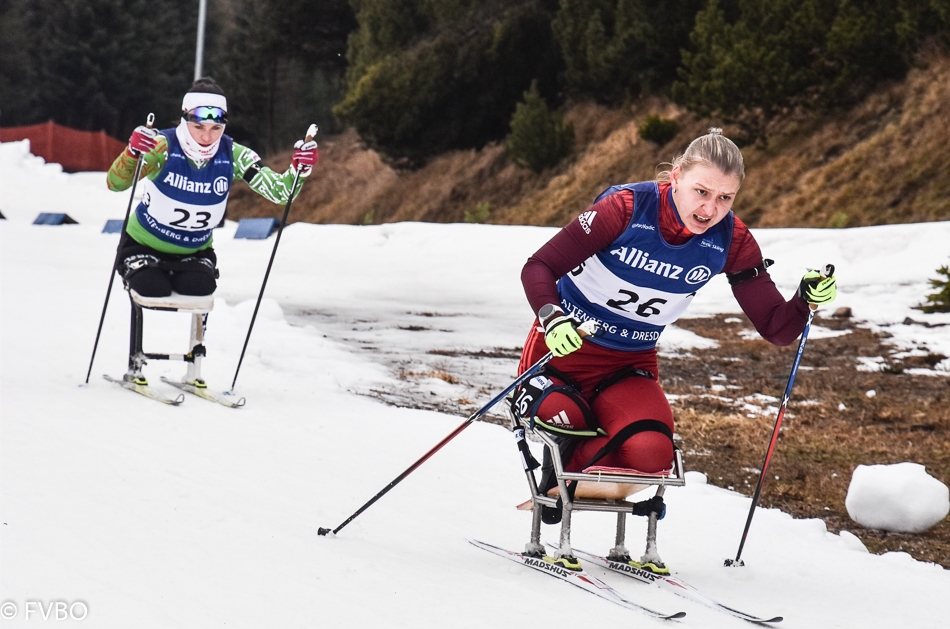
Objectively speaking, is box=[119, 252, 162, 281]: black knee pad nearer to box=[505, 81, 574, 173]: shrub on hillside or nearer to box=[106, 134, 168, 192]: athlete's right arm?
box=[106, 134, 168, 192]: athlete's right arm

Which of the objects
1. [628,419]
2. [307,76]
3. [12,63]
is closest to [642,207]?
[628,419]

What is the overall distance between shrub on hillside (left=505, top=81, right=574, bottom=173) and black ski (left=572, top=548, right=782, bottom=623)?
2280 cm

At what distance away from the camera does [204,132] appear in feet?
23.4

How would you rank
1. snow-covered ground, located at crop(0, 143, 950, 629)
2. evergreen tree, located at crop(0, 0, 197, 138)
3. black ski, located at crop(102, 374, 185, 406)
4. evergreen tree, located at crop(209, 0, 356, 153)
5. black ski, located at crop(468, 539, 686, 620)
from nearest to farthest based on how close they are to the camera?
1. snow-covered ground, located at crop(0, 143, 950, 629)
2. black ski, located at crop(468, 539, 686, 620)
3. black ski, located at crop(102, 374, 185, 406)
4. evergreen tree, located at crop(209, 0, 356, 153)
5. evergreen tree, located at crop(0, 0, 197, 138)

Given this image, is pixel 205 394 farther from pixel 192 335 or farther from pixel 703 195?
pixel 703 195

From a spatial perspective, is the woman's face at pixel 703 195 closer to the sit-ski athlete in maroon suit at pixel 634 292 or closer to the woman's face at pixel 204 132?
the sit-ski athlete in maroon suit at pixel 634 292

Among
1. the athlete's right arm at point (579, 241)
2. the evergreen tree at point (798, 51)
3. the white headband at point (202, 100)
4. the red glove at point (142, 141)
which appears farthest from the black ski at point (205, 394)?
the evergreen tree at point (798, 51)

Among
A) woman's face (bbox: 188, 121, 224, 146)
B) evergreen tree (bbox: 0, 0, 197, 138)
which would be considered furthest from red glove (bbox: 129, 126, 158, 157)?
evergreen tree (bbox: 0, 0, 197, 138)

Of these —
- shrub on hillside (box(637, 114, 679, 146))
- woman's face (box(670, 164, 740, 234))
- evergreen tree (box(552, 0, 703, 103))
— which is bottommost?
woman's face (box(670, 164, 740, 234))

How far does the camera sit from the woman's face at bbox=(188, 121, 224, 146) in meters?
7.11

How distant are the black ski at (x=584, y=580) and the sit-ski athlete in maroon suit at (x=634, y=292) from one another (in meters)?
0.30

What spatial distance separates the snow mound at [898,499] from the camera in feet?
17.3

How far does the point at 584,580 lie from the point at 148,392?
13.1 feet

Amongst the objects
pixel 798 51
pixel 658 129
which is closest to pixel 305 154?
pixel 798 51
